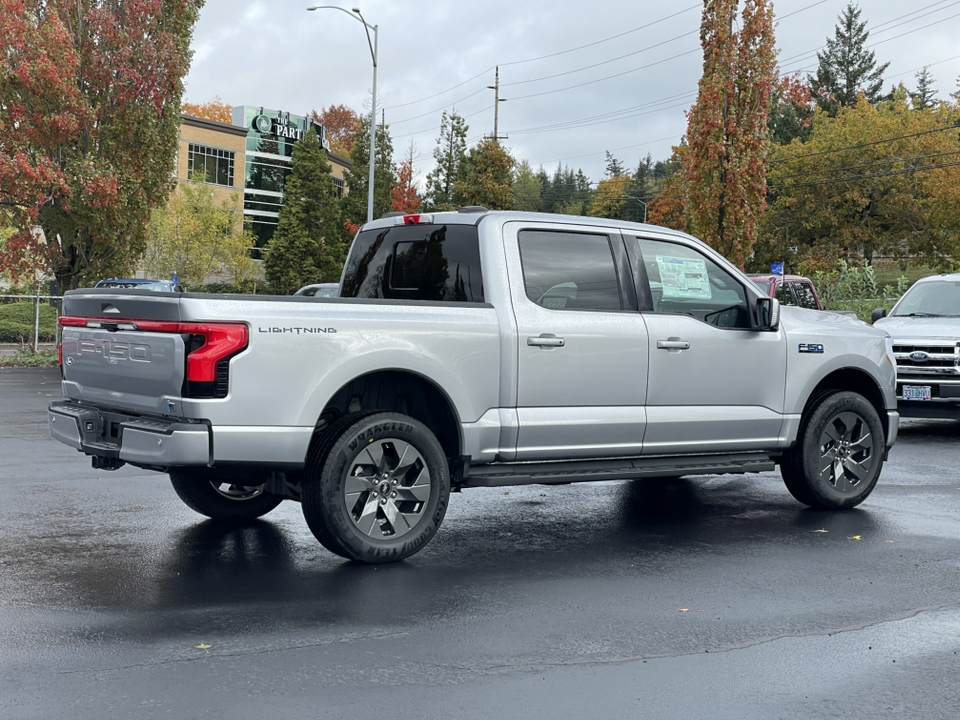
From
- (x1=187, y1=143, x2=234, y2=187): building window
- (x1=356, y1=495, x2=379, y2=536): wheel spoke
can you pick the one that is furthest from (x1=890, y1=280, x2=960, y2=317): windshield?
(x1=187, y1=143, x2=234, y2=187): building window

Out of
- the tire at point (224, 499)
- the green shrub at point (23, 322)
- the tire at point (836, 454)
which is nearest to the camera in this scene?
the tire at point (224, 499)

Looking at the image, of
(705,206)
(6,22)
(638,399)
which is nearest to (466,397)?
(638,399)

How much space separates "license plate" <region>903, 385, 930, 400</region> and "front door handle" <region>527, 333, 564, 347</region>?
7756 mm

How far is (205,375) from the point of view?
19.8 ft

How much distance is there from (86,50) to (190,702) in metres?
23.1

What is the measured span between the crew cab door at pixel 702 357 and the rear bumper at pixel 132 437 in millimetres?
3051

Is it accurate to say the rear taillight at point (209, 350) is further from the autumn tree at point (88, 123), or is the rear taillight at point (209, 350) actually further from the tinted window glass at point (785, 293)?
the autumn tree at point (88, 123)

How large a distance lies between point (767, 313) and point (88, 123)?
20260mm

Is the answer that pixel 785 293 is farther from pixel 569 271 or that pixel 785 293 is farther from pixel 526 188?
pixel 526 188

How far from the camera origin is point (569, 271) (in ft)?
24.7

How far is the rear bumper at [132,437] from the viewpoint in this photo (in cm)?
602

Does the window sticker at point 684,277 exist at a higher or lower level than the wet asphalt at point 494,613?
higher

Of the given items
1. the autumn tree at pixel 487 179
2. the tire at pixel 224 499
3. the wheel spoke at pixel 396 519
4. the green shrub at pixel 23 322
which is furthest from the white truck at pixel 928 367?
the autumn tree at pixel 487 179

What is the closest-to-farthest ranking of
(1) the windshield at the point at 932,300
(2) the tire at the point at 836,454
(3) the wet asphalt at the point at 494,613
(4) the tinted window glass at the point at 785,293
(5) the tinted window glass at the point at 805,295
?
1. (3) the wet asphalt at the point at 494,613
2. (2) the tire at the point at 836,454
3. (1) the windshield at the point at 932,300
4. (4) the tinted window glass at the point at 785,293
5. (5) the tinted window glass at the point at 805,295
